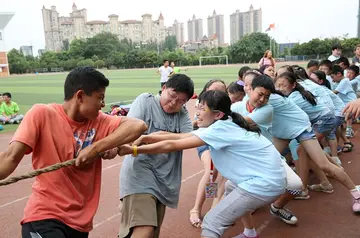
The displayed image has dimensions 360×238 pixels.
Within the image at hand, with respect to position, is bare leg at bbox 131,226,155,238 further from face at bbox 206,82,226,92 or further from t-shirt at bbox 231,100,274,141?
face at bbox 206,82,226,92

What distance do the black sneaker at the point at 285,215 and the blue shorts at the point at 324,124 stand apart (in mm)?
1650

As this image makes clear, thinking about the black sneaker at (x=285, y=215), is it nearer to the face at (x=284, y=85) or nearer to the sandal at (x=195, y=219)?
the sandal at (x=195, y=219)

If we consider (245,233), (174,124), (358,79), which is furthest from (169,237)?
(358,79)

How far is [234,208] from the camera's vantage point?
Answer: 287 centimetres

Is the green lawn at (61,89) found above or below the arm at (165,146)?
below

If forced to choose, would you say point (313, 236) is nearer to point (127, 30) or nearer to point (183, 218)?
point (183, 218)

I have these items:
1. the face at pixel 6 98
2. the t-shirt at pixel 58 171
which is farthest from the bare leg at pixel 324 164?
the face at pixel 6 98

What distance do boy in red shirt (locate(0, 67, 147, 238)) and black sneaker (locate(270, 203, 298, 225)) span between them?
2468 millimetres

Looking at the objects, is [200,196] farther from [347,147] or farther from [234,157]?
[347,147]

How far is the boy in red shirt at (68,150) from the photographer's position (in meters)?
2.06

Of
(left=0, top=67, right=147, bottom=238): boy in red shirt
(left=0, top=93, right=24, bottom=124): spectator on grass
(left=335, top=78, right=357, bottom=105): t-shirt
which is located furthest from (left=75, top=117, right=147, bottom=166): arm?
(left=0, top=93, right=24, bottom=124): spectator on grass

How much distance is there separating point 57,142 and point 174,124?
111 cm

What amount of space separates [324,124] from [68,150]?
13.3 feet

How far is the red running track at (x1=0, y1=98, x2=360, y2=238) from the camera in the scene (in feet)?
12.6
